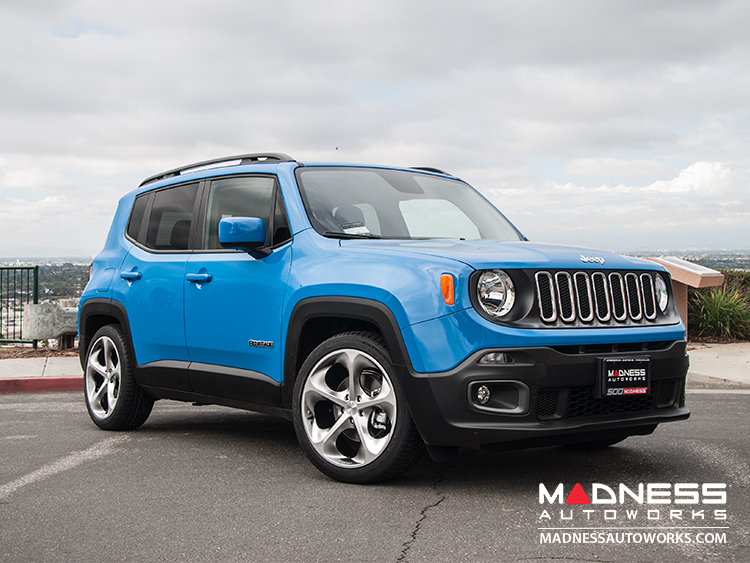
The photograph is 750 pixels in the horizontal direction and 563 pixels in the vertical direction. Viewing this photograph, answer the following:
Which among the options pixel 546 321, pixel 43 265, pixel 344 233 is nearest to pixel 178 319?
pixel 344 233

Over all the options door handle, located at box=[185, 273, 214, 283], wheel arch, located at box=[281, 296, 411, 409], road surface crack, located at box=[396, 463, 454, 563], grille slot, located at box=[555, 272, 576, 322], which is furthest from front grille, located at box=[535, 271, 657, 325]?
door handle, located at box=[185, 273, 214, 283]

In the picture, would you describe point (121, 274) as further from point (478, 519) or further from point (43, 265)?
point (43, 265)

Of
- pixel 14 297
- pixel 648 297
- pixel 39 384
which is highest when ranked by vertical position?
pixel 648 297

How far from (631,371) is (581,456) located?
1241mm

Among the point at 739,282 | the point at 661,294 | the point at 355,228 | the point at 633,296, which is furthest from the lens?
the point at 739,282

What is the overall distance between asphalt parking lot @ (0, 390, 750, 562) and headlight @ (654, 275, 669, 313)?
987 mm

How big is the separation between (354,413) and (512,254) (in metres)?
1.23

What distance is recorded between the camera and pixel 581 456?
5395 millimetres

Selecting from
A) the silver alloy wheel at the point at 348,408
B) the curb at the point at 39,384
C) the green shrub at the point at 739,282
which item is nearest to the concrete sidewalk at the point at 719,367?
the green shrub at the point at 739,282

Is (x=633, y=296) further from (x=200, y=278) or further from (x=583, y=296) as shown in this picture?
(x=200, y=278)

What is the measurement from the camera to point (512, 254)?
4.41 meters
